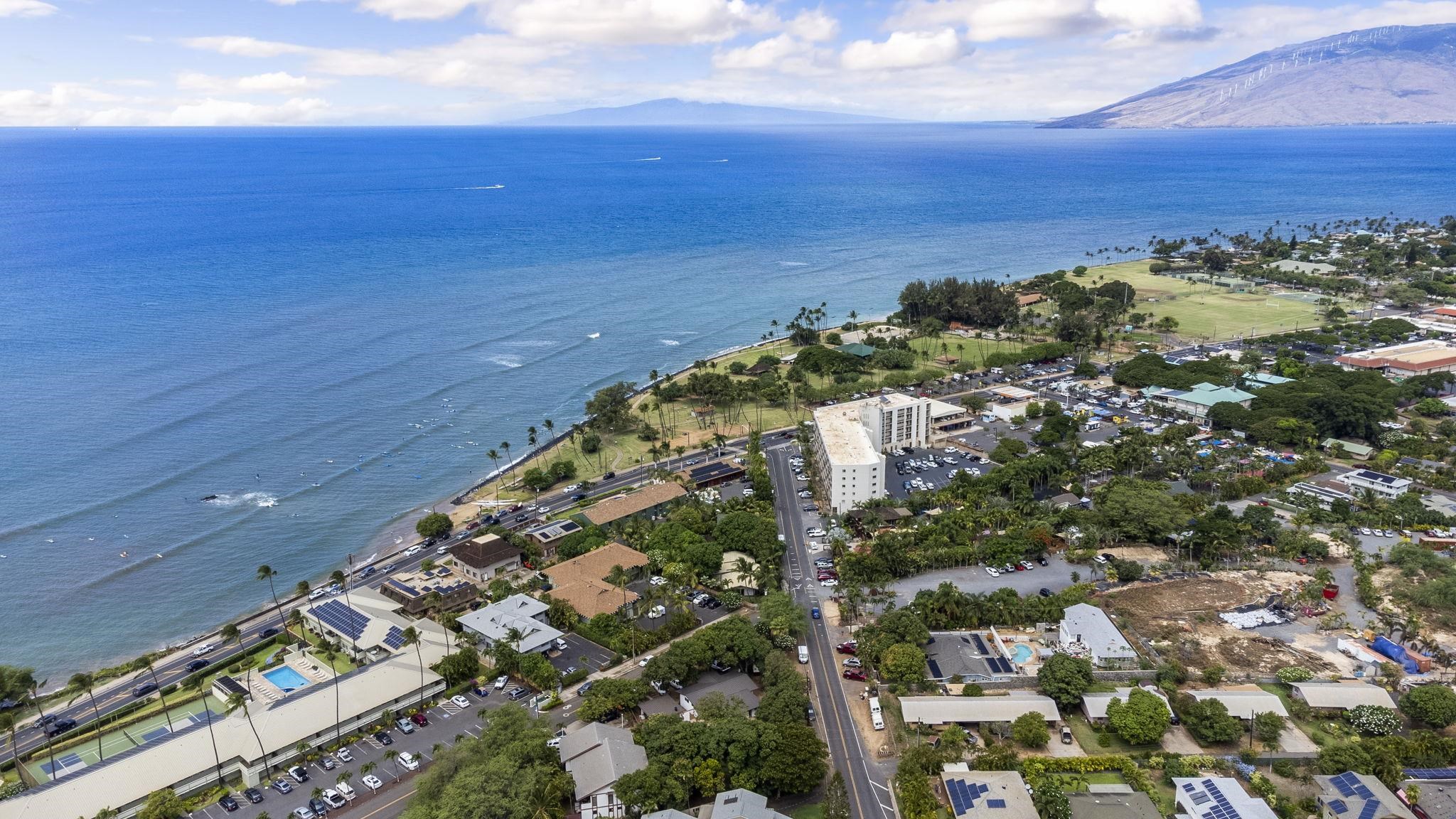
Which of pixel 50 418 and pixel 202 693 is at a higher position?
pixel 50 418

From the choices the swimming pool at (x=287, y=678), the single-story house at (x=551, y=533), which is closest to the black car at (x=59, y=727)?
the swimming pool at (x=287, y=678)

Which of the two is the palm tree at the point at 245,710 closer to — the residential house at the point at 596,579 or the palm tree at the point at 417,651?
the palm tree at the point at 417,651

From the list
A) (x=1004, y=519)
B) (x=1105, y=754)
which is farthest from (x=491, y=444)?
(x=1105, y=754)

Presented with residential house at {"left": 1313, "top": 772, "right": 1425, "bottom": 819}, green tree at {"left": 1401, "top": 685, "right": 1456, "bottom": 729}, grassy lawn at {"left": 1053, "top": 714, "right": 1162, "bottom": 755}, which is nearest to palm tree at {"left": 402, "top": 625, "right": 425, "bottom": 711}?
grassy lawn at {"left": 1053, "top": 714, "right": 1162, "bottom": 755}

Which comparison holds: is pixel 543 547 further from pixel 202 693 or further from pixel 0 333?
pixel 0 333

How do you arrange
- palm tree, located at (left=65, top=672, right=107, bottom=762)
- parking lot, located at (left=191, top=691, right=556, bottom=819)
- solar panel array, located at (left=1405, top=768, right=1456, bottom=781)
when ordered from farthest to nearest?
palm tree, located at (left=65, top=672, right=107, bottom=762) → parking lot, located at (left=191, top=691, right=556, bottom=819) → solar panel array, located at (left=1405, top=768, right=1456, bottom=781)

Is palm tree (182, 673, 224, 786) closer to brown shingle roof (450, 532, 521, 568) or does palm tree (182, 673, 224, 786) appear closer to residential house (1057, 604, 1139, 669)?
brown shingle roof (450, 532, 521, 568)
